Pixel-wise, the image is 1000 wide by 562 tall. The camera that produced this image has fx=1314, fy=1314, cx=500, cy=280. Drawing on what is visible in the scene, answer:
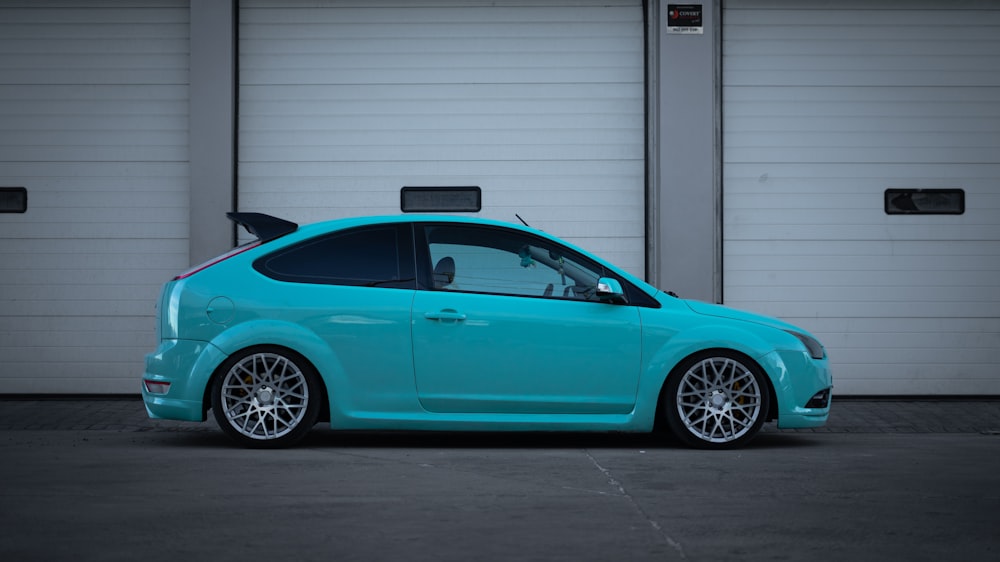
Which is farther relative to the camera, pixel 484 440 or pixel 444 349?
pixel 484 440

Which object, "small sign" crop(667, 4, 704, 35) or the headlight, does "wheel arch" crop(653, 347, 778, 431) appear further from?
"small sign" crop(667, 4, 704, 35)

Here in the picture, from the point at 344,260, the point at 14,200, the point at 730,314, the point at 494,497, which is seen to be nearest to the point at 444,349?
the point at 344,260

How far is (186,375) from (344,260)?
1.23 metres

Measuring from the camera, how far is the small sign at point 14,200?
1221 centimetres

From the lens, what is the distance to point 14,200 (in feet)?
40.1

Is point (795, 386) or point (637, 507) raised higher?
point (795, 386)

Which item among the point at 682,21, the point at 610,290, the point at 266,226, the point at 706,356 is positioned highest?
the point at 682,21

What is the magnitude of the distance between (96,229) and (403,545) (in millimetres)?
7965

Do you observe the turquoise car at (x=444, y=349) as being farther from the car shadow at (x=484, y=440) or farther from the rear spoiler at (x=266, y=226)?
the car shadow at (x=484, y=440)

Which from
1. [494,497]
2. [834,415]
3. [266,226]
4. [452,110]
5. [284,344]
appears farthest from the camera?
[452,110]

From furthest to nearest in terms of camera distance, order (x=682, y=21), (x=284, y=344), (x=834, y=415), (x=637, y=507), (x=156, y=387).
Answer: (x=682, y=21), (x=834, y=415), (x=156, y=387), (x=284, y=344), (x=637, y=507)

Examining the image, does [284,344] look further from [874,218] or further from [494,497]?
[874,218]

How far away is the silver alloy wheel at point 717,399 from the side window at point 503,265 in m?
0.87

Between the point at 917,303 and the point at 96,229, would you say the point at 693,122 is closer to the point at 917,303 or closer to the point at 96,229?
the point at 917,303
